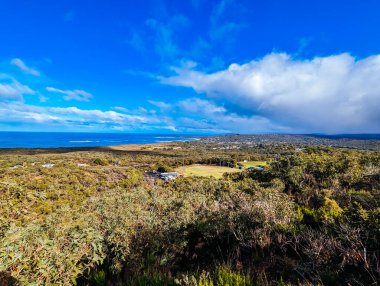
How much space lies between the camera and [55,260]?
14.5 feet

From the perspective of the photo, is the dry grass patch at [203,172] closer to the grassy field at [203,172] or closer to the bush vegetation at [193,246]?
the grassy field at [203,172]

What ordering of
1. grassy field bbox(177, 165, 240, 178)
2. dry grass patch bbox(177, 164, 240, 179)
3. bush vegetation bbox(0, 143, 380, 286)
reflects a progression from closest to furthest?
bush vegetation bbox(0, 143, 380, 286) → dry grass patch bbox(177, 164, 240, 179) → grassy field bbox(177, 165, 240, 178)

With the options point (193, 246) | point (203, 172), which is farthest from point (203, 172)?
point (193, 246)

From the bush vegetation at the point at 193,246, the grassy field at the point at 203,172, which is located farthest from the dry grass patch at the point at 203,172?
the bush vegetation at the point at 193,246

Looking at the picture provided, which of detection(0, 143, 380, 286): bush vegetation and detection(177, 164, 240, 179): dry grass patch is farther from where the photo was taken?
detection(177, 164, 240, 179): dry grass patch

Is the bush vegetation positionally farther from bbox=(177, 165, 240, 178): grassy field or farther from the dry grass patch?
bbox=(177, 165, 240, 178): grassy field

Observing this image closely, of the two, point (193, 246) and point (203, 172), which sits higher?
point (193, 246)

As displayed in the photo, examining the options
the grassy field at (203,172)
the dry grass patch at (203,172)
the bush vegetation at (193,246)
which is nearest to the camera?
the bush vegetation at (193,246)

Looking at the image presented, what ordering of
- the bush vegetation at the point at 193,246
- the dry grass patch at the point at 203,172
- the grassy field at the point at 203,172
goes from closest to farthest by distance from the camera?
the bush vegetation at the point at 193,246 → the dry grass patch at the point at 203,172 → the grassy field at the point at 203,172

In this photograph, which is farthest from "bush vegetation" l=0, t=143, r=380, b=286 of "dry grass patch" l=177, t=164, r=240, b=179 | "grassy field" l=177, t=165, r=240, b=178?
"grassy field" l=177, t=165, r=240, b=178

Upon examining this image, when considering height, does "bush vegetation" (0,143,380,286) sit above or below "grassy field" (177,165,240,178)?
above

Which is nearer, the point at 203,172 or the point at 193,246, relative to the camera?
the point at 193,246

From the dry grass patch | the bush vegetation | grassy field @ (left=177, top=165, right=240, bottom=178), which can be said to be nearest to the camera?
the bush vegetation

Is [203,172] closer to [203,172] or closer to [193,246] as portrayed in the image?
[203,172]
